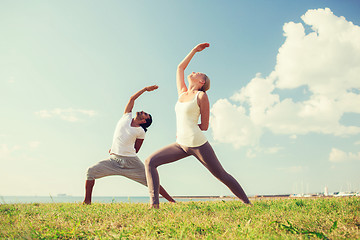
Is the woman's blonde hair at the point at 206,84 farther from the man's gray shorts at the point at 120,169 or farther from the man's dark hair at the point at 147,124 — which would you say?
the man's gray shorts at the point at 120,169

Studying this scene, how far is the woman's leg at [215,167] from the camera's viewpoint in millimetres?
5258

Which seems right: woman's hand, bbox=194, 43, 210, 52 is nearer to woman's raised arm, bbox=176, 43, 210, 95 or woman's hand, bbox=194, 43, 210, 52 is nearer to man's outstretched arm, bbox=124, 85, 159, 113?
woman's raised arm, bbox=176, 43, 210, 95

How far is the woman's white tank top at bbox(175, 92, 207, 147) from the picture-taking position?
17.2 feet

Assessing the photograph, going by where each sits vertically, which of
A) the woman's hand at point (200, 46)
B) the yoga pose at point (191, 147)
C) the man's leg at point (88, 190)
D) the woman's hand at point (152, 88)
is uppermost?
the woman's hand at point (200, 46)

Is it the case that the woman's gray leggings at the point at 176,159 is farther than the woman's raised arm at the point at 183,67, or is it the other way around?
the woman's raised arm at the point at 183,67

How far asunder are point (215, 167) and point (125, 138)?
123 inches

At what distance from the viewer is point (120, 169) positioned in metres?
7.45

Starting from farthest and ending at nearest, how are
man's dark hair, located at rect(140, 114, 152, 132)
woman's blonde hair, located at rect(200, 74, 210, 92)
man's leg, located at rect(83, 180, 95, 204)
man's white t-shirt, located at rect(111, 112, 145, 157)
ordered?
man's dark hair, located at rect(140, 114, 152, 132) → man's white t-shirt, located at rect(111, 112, 145, 157) → man's leg, located at rect(83, 180, 95, 204) → woman's blonde hair, located at rect(200, 74, 210, 92)

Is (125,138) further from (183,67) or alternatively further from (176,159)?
(183,67)

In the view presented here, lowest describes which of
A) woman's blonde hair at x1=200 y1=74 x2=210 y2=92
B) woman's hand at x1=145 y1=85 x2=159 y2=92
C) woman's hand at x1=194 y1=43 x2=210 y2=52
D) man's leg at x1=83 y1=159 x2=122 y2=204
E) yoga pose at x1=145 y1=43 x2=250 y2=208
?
man's leg at x1=83 y1=159 x2=122 y2=204

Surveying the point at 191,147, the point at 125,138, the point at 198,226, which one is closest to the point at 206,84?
the point at 191,147

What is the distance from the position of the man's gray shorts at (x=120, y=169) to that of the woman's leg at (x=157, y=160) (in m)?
2.01

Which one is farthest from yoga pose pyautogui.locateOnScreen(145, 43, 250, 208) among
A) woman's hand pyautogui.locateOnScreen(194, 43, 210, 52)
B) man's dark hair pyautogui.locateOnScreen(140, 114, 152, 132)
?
man's dark hair pyautogui.locateOnScreen(140, 114, 152, 132)

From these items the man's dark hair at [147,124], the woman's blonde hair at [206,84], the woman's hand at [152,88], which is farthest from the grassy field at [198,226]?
the woman's hand at [152,88]
